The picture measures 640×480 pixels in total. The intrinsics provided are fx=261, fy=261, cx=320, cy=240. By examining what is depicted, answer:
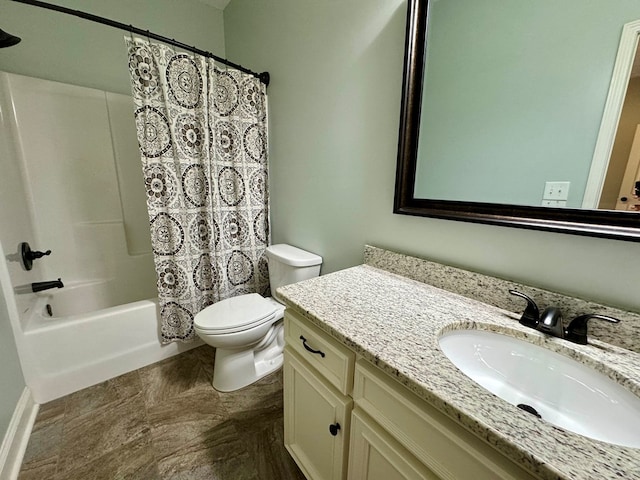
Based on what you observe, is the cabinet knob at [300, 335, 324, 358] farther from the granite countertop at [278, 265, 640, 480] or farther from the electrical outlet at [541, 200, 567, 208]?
the electrical outlet at [541, 200, 567, 208]

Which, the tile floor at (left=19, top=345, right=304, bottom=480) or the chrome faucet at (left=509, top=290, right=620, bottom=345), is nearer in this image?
the chrome faucet at (left=509, top=290, right=620, bottom=345)

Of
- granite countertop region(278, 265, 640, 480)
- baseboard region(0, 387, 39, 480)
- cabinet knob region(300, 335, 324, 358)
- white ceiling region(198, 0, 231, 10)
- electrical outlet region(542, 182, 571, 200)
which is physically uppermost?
white ceiling region(198, 0, 231, 10)

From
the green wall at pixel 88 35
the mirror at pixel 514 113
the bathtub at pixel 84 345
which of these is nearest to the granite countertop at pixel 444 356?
the mirror at pixel 514 113

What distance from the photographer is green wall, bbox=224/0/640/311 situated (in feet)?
2.49

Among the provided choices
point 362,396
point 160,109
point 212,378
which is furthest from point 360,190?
point 212,378

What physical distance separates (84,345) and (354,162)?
5.83 feet

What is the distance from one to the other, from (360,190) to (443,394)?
0.98 meters

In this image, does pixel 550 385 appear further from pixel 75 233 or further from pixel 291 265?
pixel 75 233

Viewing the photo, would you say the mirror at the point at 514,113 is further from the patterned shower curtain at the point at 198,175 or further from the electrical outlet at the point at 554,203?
the patterned shower curtain at the point at 198,175

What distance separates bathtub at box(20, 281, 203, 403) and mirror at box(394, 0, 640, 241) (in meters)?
1.70

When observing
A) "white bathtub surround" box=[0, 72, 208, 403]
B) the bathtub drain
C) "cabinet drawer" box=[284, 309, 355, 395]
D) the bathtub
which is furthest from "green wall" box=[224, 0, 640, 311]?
"white bathtub surround" box=[0, 72, 208, 403]

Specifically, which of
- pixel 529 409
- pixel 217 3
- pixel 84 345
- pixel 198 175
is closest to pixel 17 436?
pixel 84 345

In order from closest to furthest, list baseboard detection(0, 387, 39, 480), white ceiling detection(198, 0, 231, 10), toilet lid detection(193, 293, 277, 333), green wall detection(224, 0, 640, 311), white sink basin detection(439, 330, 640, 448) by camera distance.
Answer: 1. white sink basin detection(439, 330, 640, 448)
2. green wall detection(224, 0, 640, 311)
3. baseboard detection(0, 387, 39, 480)
4. toilet lid detection(193, 293, 277, 333)
5. white ceiling detection(198, 0, 231, 10)

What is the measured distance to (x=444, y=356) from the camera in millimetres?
603
